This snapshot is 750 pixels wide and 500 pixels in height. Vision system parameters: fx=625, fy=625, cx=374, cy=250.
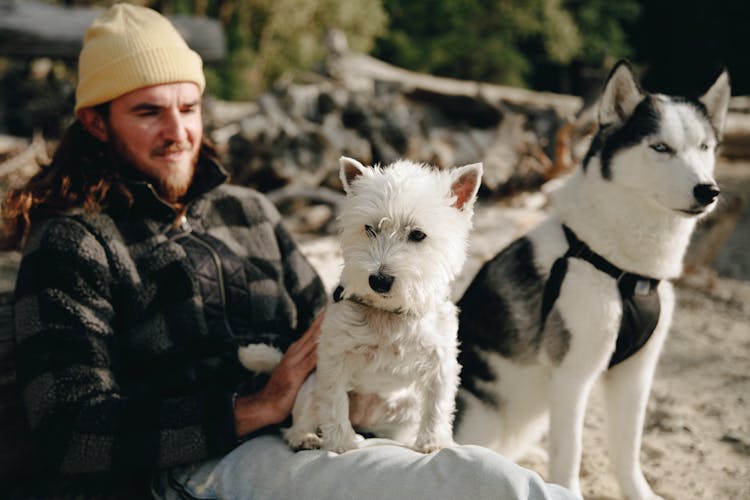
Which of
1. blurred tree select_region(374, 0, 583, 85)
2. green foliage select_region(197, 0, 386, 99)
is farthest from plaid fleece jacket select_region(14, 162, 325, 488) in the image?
blurred tree select_region(374, 0, 583, 85)

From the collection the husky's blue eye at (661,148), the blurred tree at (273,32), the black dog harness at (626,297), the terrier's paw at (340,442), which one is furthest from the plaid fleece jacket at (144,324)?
the blurred tree at (273,32)

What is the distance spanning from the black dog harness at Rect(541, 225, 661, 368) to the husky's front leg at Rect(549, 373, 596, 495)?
214mm

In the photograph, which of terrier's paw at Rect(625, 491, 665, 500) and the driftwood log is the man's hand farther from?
the driftwood log

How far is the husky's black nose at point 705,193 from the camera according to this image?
2.54 m

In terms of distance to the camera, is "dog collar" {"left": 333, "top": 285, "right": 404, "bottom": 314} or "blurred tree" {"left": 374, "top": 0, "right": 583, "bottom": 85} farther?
"blurred tree" {"left": 374, "top": 0, "right": 583, "bottom": 85}

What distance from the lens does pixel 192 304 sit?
95.3 inches

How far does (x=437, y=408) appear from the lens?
83.2 inches

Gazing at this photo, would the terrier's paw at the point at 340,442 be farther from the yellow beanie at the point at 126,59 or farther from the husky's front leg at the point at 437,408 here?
the yellow beanie at the point at 126,59

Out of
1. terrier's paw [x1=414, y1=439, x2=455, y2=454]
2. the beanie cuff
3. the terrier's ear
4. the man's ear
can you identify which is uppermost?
the beanie cuff

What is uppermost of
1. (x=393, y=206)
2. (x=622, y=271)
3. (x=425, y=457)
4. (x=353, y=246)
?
(x=393, y=206)

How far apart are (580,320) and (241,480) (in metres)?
1.53

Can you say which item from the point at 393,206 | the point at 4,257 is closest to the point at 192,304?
the point at 393,206

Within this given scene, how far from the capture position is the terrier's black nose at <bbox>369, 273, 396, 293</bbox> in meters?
1.91

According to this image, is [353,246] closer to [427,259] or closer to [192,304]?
[427,259]
